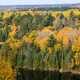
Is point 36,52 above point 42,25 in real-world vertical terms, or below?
below

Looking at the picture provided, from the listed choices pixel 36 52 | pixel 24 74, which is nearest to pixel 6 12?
pixel 36 52

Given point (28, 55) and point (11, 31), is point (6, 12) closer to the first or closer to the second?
point (11, 31)

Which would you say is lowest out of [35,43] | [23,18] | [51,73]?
[51,73]

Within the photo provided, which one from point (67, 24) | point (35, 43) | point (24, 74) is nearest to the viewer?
point (24, 74)

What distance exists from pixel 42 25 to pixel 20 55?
407 mm

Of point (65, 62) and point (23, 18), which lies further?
point (23, 18)

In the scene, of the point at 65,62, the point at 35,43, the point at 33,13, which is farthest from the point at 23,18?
the point at 65,62

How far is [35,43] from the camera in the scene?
2.58 m

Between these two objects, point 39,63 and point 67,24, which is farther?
point 67,24

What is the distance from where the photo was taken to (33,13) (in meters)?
2.81

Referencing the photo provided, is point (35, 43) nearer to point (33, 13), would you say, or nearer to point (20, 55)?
point (20, 55)

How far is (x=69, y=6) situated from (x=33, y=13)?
353mm

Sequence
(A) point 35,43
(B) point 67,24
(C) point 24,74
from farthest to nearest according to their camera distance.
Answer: (B) point 67,24
(A) point 35,43
(C) point 24,74

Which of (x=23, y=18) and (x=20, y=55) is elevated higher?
(x=23, y=18)
